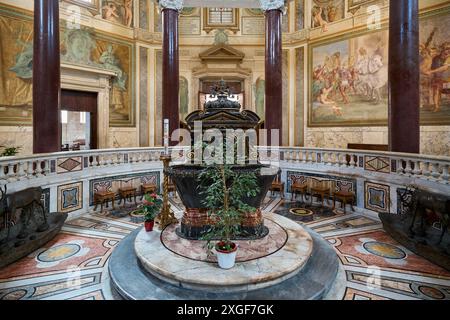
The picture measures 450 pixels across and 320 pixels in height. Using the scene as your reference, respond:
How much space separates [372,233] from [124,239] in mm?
4789

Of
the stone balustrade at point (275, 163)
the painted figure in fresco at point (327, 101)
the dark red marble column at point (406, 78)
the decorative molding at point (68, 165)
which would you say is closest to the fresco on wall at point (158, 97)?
the stone balustrade at point (275, 163)

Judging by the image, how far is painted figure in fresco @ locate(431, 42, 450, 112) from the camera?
882cm

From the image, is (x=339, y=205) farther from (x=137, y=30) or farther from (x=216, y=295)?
(x=137, y=30)

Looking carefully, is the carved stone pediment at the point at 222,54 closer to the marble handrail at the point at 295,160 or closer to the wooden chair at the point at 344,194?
the marble handrail at the point at 295,160

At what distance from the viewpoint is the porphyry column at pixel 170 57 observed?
9.38 meters

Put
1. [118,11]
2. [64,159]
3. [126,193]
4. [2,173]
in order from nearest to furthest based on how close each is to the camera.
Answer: [2,173], [64,159], [126,193], [118,11]

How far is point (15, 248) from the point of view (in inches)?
162

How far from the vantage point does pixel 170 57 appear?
9398 mm

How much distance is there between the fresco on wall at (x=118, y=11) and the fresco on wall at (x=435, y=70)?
468 inches

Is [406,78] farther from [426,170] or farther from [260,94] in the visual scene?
[260,94]

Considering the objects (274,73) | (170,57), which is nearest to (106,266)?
(170,57)

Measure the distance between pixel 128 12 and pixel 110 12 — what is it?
918 mm

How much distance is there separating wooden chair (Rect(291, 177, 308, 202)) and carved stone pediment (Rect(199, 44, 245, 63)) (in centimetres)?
748
